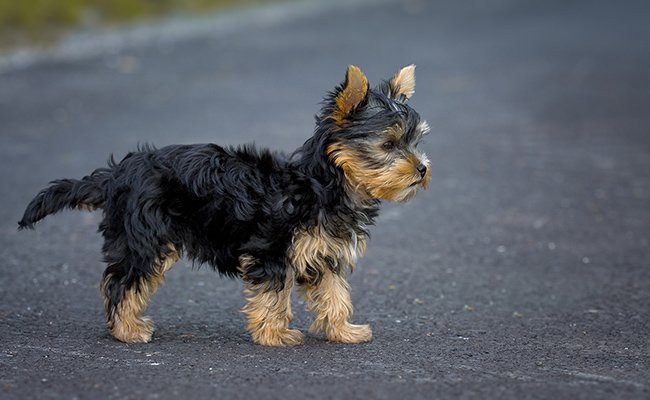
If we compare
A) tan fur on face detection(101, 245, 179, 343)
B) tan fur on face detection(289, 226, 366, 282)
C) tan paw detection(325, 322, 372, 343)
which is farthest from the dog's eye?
tan fur on face detection(101, 245, 179, 343)

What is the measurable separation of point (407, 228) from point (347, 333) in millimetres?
3544

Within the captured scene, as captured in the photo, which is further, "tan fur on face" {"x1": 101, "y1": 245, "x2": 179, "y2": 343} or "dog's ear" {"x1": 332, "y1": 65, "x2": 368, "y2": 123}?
"tan fur on face" {"x1": 101, "y1": 245, "x2": 179, "y2": 343}

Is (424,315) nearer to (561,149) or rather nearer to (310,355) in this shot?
(310,355)

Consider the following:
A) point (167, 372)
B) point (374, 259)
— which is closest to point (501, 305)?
point (374, 259)

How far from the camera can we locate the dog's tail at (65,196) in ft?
22.3

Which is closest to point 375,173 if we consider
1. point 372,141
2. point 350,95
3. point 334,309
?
point 372,141

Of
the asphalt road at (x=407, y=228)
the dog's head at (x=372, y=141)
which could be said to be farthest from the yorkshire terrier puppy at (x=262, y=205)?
the asphalt road at (x=407, y=228)

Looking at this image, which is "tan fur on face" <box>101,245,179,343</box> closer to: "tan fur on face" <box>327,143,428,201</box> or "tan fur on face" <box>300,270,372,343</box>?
"tan fur on face" <box>300,270,372,343</box>

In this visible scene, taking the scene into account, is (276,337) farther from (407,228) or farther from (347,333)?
(407,228)

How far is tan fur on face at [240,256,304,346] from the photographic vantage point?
263 inches

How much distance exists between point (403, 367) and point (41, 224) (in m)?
5.11

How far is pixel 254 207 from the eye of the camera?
662 centimetres

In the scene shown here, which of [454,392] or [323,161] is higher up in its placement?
[323,161]

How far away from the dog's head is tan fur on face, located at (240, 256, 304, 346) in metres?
0.78
